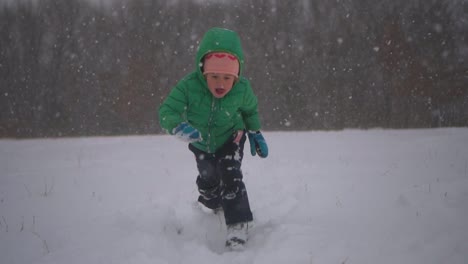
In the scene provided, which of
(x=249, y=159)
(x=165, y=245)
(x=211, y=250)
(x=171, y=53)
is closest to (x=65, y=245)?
(x=165, y=245)

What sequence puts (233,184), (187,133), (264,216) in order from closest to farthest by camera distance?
1. (187,133)
2. (233,184)
3. (264,216)

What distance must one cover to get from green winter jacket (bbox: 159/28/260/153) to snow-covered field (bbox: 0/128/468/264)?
0.77m

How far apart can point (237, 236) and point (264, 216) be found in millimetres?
487

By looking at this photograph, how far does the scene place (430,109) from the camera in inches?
403

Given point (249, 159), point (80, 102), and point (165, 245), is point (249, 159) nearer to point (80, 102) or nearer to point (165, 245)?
point (165, 245)

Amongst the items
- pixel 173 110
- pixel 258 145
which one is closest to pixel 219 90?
pixel 173 110

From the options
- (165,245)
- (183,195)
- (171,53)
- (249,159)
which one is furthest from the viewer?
(171,53)

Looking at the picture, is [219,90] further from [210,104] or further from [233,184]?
[233,184]

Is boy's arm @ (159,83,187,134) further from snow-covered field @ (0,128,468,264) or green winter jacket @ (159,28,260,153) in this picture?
snow-covered field @ (0,128,468,264)

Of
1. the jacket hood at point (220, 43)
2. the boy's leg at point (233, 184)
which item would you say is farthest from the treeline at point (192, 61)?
the jacket hood at point (220, 43)

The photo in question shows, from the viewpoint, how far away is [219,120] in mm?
2615

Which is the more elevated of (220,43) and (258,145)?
(220,43)

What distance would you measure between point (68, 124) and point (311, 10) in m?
9.92

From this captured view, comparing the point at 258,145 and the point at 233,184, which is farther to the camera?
the point at 258,145
